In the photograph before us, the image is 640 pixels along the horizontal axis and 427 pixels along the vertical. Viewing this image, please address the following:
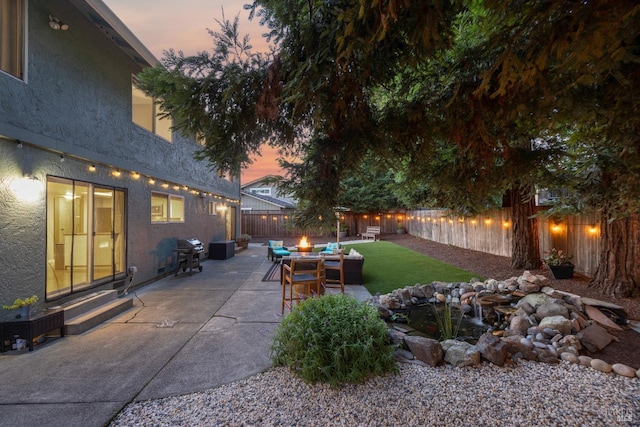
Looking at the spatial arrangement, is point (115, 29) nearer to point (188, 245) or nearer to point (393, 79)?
point (393, 79)

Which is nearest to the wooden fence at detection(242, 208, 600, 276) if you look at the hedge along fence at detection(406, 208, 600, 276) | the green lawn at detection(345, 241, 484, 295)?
the hedge along fence at detection(406, 208, 600, 276)

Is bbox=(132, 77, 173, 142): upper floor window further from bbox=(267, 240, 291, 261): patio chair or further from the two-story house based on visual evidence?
bbox=(267, 240, 291, 261): patio chair

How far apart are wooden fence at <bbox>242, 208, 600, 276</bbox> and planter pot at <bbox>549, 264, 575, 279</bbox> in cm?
52

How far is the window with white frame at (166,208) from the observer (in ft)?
25.7

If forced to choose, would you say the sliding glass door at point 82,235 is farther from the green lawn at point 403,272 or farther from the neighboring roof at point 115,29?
the green lawn at point 403,272

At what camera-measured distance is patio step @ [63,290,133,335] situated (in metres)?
4.30

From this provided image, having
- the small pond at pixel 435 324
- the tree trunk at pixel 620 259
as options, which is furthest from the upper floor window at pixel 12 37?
the tree trunk at pixel 620 259

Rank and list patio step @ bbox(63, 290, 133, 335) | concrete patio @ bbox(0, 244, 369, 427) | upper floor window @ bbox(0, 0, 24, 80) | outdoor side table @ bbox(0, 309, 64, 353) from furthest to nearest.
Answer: patio step @ bbox(63, 290, 133, 335), upper floor window @ bbox(0, 0, 24, 80), outdoor side table @ bbox(0, 309, 64, 353), concrete patio @ bbox(0, 244, 369, 427)

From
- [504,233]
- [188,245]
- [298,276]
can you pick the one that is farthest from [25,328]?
[504,233]

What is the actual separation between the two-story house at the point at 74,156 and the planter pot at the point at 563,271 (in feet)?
29.6

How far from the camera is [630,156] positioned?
4.22 m

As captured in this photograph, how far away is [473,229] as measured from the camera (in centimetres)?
1279

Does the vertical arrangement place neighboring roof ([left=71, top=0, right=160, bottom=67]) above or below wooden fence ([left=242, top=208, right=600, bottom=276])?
above

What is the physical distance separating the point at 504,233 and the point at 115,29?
42.3 ft
